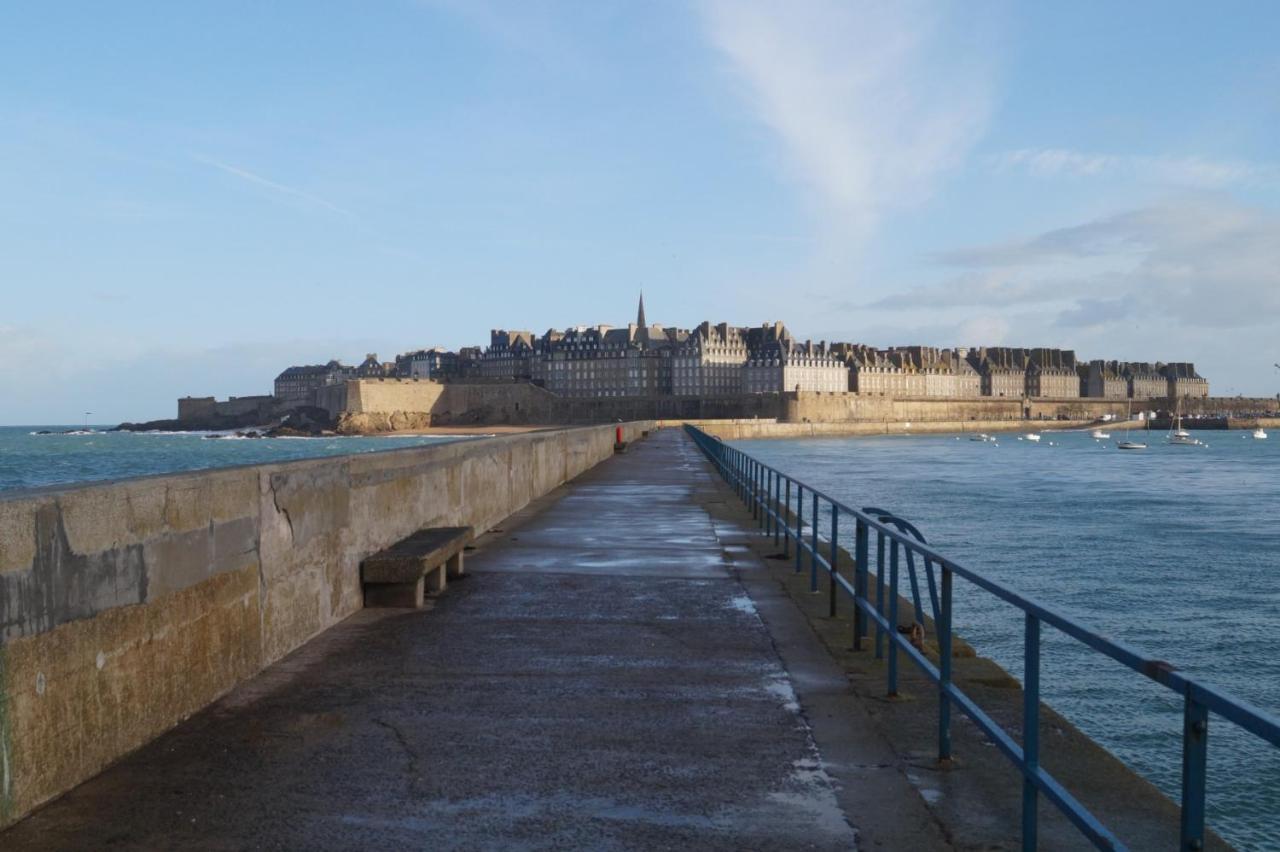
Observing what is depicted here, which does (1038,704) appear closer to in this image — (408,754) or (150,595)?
(408,754)

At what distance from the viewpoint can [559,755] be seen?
5.25 metres

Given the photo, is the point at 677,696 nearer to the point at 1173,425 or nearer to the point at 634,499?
the point at 634,499

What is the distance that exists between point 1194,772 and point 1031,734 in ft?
3.77

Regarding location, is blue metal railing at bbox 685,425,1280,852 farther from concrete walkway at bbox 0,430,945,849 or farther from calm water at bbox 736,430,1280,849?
calm water at bbox 736,430,1280,849

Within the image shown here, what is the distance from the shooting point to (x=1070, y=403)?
653 ft

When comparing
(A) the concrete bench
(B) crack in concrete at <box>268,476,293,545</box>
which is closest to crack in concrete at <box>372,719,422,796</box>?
(B) crack in concrete at <box>268,476,293,545</box>

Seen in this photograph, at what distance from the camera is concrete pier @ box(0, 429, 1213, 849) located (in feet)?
14.1

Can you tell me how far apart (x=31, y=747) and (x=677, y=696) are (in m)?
3.22

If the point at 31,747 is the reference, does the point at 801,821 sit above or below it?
below

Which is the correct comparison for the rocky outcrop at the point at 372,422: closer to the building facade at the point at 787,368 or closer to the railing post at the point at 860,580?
the building facade at the point at 787,368

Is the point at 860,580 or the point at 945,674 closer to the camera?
the point at 945,674

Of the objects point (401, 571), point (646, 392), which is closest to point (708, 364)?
point (646, 392)

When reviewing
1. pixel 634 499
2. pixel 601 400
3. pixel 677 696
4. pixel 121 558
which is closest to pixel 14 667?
pixel 121 558

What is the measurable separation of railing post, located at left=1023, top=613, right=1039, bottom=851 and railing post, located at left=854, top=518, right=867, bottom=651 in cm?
277
